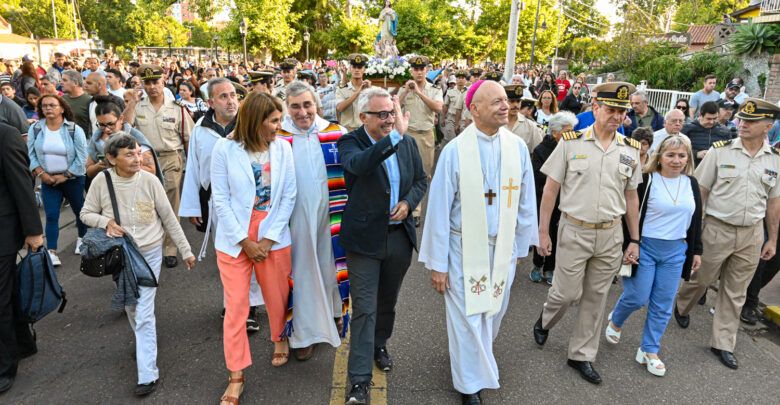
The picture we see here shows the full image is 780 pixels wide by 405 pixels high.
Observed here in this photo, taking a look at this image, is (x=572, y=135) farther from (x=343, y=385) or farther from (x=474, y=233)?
(x=343, y=385)

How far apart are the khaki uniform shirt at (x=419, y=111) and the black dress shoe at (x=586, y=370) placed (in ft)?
15.7

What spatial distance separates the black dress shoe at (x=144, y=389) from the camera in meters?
3.39

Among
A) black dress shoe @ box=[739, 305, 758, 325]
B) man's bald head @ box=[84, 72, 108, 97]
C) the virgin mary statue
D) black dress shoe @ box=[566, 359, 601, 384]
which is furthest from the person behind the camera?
the virgin mary statue

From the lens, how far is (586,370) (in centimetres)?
376

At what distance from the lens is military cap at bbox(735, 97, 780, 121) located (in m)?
4.00

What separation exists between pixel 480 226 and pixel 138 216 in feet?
8.10

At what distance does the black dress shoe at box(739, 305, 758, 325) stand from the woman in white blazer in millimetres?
4615

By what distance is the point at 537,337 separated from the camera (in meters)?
4.23

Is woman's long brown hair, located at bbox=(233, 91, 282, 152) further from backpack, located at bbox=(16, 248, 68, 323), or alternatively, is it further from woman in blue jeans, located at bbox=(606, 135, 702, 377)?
woman in blue jeans, located at bbox=(606, 135, 702, 377)

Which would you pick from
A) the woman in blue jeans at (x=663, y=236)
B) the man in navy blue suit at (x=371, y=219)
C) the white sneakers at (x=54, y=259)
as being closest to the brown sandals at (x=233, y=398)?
the man in navy blue suit at (x=371, y=219)

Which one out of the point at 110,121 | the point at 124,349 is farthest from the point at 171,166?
the point at 124,349

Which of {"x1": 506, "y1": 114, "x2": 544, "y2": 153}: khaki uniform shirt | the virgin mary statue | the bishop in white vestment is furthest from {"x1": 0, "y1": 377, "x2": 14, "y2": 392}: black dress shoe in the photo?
the virgin mary statue

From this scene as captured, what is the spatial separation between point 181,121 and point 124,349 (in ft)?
10.6

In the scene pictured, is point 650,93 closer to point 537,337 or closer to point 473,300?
point 537,337
